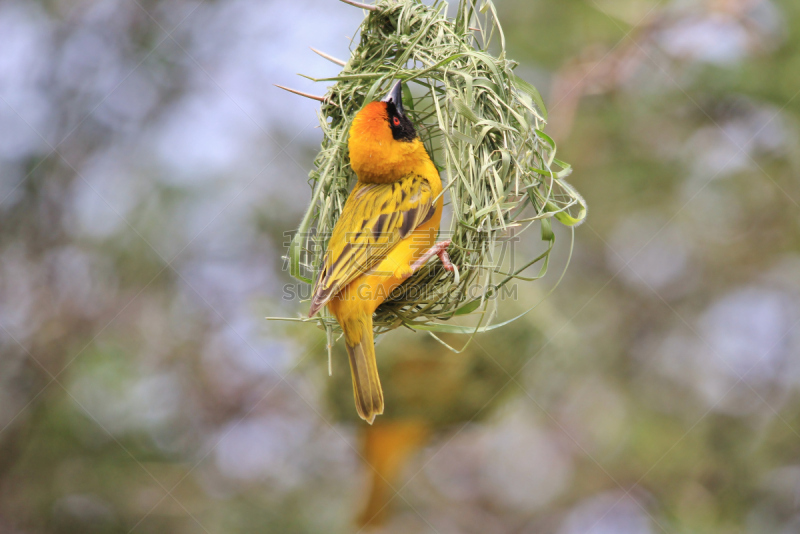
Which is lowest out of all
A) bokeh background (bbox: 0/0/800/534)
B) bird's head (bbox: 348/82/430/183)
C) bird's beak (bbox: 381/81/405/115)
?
bokeh background (bbox: 0/0/800/534)

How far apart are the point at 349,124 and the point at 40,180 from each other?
2.07 m

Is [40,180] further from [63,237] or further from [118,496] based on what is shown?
[118,496]

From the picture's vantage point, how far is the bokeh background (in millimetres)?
2971

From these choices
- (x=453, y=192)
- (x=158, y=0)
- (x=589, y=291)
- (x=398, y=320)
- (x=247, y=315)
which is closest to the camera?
(x=453, y=192)

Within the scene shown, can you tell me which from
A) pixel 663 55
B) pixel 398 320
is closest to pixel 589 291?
pixel 663 55

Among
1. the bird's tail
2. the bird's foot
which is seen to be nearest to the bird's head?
the bird's foot

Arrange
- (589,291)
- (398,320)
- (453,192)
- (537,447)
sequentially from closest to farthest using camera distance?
(453,192) < (398,320) < (589,291) < (537,447)

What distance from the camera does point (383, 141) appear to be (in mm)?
1689

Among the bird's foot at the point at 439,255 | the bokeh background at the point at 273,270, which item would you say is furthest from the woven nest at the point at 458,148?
the bokeh background at the point at 273,270

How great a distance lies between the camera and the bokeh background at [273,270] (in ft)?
9.75

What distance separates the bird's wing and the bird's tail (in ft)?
0.43

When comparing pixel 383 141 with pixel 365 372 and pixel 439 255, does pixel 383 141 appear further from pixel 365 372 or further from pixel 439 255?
pixel 365 372

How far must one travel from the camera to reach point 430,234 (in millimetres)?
1729

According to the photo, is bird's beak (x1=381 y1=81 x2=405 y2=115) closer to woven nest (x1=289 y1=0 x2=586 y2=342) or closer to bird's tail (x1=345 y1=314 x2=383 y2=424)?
woven nest (x1=289 y1=0 x2=586 y2=342)
